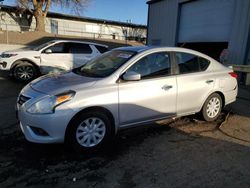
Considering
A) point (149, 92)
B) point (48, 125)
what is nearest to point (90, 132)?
point (48, 125)

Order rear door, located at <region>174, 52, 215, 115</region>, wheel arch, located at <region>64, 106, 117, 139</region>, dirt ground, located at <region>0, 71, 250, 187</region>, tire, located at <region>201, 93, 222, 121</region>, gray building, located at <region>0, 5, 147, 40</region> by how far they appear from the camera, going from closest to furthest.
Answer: dirt ground, located at <region>0, 71, 250, 187</region>, wheel arch, located at <region>64, 106, 117, 139</region>, rear door, located at <region>174, 52, 215, 115</region>, tire, located at <region>201, 93, 222, 121</region>, gray building, located at <region>0, 5, 147, 40</region>

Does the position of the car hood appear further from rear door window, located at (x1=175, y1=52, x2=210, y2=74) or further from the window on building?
rear door window, located at (x1=175, y1=52, x2=210, y2=74)

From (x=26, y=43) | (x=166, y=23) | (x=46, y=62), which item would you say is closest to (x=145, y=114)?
(x=46, y=62)

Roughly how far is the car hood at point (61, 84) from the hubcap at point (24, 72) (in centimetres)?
512

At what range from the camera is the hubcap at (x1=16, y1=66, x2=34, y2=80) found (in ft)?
28.6

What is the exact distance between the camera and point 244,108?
6.30 metres

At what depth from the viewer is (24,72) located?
8.76 meters

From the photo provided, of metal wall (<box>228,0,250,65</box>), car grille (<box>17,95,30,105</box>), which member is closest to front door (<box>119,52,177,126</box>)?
car grille (<box>17,95,30,105</box>)

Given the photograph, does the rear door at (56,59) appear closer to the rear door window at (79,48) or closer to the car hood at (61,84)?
the rear door window at (79,48)

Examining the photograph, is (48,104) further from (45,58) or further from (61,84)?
(45,58)

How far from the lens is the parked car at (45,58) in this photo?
862 cm

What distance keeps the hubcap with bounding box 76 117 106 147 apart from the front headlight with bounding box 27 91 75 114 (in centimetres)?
46

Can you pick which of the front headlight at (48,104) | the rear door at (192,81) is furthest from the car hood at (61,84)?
the rear door at (192,81)

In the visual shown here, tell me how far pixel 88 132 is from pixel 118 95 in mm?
727
